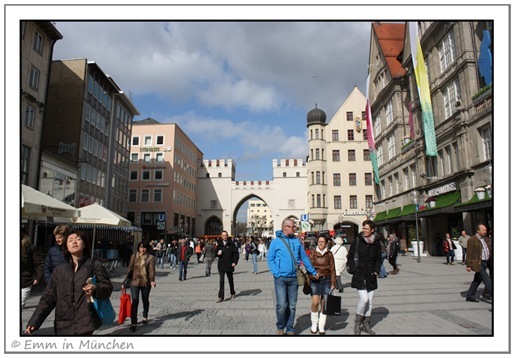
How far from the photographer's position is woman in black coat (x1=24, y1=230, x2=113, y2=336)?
4.00 metres

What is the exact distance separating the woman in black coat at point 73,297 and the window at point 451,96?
23.4 meters

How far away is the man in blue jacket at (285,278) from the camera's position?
6020 mm

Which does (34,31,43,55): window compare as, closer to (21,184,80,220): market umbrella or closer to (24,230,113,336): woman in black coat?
(21,184,80,220): market umbrella

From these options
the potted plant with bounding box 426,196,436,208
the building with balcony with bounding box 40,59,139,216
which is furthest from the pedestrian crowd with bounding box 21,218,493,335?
the building with balcony with bounding box 40,59,139,216

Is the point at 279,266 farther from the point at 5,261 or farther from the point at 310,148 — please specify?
the point at 310,148

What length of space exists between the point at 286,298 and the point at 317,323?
81 cm

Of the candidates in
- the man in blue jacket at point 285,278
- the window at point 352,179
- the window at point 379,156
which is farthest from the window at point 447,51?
the window at point 352,179

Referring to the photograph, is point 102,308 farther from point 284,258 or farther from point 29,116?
point 29,116

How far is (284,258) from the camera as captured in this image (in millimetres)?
6109

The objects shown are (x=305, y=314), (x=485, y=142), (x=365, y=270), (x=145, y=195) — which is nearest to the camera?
(x=365, y=270)

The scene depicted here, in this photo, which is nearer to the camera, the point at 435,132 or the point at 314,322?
the point at 314,322

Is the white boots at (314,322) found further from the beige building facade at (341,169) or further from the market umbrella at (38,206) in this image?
the beige building facade at (341,169)

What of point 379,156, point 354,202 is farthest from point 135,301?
point 354,202

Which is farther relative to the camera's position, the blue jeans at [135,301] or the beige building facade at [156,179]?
the beige building facade at [156,179]
